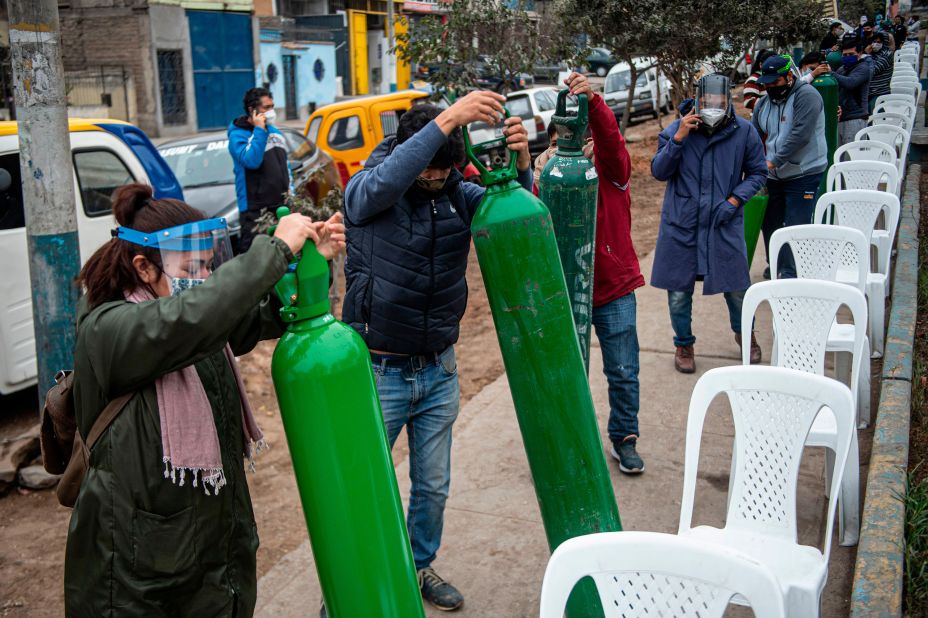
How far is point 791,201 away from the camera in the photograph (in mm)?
6805

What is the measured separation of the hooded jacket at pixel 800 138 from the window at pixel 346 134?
18.9ft

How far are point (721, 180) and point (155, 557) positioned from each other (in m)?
3.89

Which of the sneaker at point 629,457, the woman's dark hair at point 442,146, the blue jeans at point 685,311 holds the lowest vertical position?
the sneaker at point 629,457

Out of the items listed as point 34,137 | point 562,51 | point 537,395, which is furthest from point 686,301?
point 562,51

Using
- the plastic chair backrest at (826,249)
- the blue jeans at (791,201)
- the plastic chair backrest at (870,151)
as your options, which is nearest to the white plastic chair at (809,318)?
the plastic chair backrest at (826,249)

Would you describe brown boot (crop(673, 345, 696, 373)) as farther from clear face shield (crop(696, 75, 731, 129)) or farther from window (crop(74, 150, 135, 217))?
window (crop(74, 150, 135, 217))

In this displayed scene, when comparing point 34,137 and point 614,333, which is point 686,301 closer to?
point 614,333

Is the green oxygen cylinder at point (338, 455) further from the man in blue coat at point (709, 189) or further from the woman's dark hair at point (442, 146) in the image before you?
the man in blue coat at point (709, 189)

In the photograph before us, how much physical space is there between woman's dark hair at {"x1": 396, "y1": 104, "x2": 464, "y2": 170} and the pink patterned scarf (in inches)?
40.5

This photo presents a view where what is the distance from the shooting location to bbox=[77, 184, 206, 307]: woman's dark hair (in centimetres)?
221

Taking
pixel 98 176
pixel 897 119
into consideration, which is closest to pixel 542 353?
pixel 98 176

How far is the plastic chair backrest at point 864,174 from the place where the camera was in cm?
629

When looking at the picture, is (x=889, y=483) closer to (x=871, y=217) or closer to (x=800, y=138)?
(x=871, y=217)

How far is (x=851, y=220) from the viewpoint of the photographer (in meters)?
5.51
